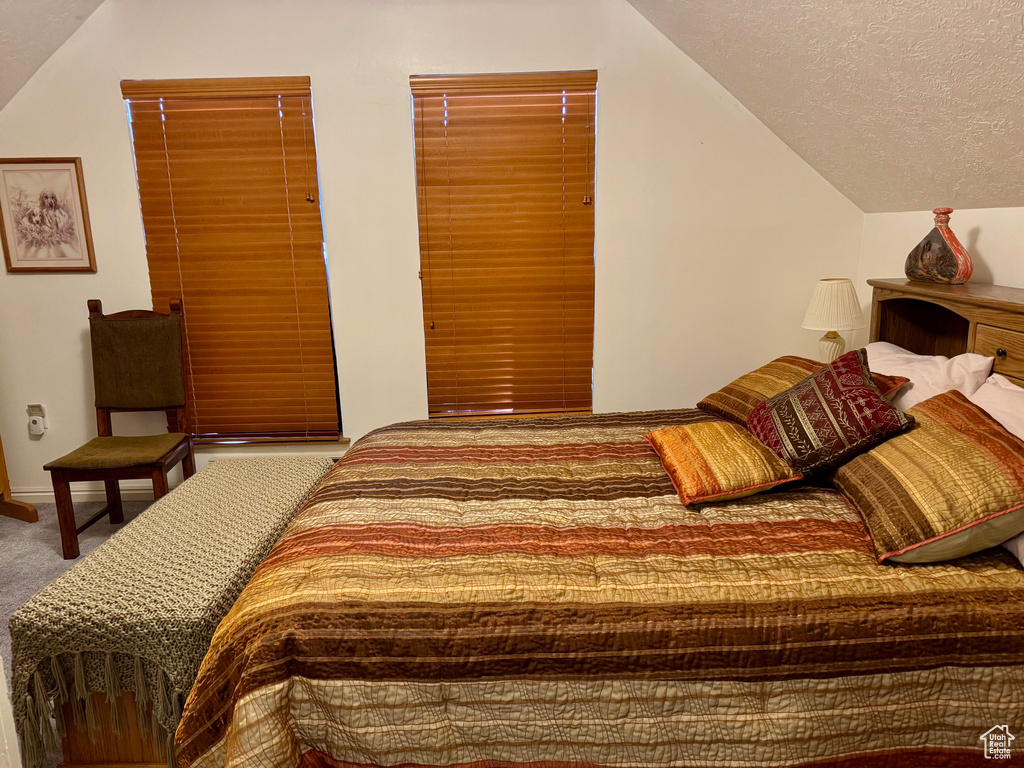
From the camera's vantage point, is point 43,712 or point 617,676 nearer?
point 617,676

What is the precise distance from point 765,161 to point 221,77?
2578 mm

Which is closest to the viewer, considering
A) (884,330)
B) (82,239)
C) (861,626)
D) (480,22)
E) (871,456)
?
(861,626)

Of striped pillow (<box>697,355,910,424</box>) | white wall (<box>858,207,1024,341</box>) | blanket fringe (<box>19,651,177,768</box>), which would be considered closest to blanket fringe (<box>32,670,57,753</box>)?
blanket fringe (<box>19,651,177,768</box>)

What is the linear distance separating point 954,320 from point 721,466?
1455 mm

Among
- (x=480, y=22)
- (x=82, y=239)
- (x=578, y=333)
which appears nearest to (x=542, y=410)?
(x=578, y=333)

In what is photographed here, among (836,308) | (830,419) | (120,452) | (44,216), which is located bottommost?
(120,452)

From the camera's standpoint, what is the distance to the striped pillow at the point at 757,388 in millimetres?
2340

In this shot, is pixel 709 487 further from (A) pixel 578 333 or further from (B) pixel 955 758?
(A) pixel 578 333

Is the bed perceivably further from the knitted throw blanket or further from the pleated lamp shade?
the pleated lamp shade

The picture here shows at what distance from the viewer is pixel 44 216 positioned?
333cm

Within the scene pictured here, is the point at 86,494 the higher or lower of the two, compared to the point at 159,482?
lower

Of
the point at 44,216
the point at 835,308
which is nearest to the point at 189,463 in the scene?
the point at 44,216

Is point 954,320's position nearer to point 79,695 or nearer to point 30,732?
point 79,695

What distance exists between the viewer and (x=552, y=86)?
3.16 metres
